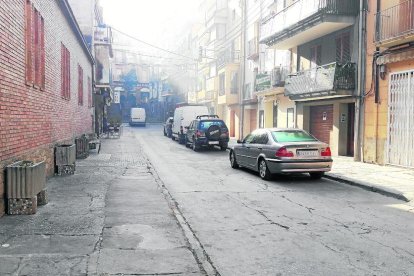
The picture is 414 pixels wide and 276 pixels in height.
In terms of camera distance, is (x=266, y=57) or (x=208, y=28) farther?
(x=208, y=28)

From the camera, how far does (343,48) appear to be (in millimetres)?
17875

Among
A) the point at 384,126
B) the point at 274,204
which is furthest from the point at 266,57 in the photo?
the point at 274,204

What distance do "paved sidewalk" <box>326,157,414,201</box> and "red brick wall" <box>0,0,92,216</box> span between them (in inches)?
318

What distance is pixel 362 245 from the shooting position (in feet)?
17.5

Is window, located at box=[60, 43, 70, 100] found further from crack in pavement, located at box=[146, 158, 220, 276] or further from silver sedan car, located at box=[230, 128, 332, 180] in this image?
crack in pavement, located at box=[146, 158, 220, 276]

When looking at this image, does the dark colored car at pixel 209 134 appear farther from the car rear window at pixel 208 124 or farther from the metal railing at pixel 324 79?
the metal railing at pixel 324 79

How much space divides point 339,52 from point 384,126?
4.96 m

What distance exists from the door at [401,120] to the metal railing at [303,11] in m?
4.08

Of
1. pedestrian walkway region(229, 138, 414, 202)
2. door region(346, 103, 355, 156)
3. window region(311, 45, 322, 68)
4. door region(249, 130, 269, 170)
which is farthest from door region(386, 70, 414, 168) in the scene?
window region(311, 45, 322, 68)

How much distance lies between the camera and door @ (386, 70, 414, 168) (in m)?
13.4

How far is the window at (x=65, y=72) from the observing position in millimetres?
14474

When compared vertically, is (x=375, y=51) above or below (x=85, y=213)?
above

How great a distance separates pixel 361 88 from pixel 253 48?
14.4m

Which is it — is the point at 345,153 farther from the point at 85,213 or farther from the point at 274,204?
the point at 85,213
